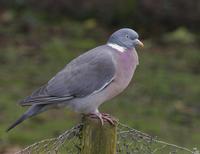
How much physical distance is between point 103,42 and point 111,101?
2549 mm

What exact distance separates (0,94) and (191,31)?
4.32 metres

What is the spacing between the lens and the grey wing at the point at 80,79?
15.4 feet

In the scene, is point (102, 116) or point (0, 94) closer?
point (102, 116)

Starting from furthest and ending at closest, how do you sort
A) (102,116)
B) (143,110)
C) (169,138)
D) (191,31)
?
(191,31) → (143,110) → (169,138) → (102,116)

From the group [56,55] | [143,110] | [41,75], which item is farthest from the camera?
[56,55]

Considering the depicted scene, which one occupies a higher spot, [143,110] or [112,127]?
[112,127]

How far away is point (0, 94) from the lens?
9367mm

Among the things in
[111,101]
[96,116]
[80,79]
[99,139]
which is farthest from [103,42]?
[99,139]

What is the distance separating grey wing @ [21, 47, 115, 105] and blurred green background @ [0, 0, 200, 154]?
2.99 metres

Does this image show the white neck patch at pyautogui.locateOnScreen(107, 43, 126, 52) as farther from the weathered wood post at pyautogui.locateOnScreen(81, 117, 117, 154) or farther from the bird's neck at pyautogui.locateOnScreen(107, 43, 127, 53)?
the weathered wood post at pyautogui.locateOnScreen(81, 117, 117, 154)

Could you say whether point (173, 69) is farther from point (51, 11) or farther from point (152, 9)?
point (51, 11)

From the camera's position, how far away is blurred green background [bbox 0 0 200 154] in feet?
28.2

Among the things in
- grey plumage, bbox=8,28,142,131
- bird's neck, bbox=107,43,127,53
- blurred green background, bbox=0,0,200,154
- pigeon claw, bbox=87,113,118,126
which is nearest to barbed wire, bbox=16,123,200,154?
pigeon claw, bbox=87,113,118,126

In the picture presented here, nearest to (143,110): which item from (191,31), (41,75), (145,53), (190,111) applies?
(190,111)
